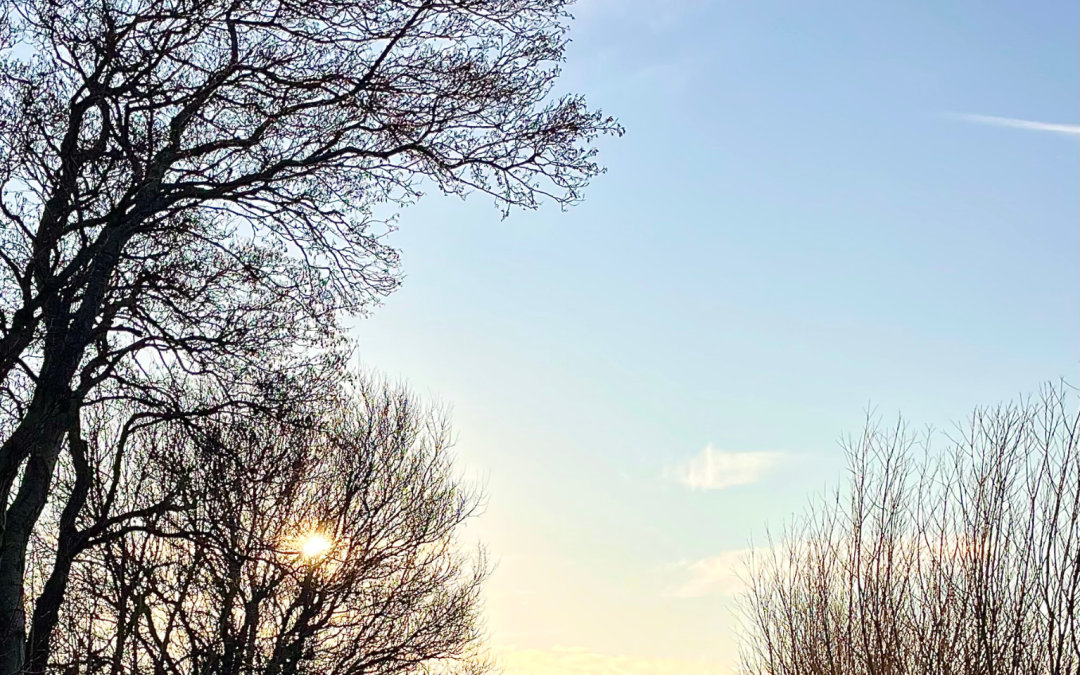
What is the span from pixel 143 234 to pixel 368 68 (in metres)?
1.87

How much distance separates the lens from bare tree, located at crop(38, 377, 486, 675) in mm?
10812

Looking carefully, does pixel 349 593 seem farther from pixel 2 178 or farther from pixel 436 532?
pixel 2 178

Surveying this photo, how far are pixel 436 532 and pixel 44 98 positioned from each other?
10650 millimetres

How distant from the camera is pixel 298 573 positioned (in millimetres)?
11352

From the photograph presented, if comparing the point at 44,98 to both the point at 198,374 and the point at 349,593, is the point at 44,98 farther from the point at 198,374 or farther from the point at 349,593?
the point at 349,593

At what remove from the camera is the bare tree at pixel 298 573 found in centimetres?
1081

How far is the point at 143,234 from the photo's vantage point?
729 cm

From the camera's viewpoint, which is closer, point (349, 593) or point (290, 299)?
point (290, 299)

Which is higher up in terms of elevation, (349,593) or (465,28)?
(465,28)

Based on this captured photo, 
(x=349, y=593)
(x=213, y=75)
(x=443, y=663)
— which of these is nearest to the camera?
(x=213, y=75)

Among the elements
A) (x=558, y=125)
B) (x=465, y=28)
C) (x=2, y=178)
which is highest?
(x=465, y=28)

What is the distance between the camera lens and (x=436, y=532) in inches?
656

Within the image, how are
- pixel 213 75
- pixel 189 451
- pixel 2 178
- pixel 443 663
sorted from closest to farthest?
pixel 2 178
pixel 213 75
pixel 189 451
pixel 443 663

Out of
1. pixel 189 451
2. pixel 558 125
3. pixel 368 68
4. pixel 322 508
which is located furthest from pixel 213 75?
pixel 322 508
